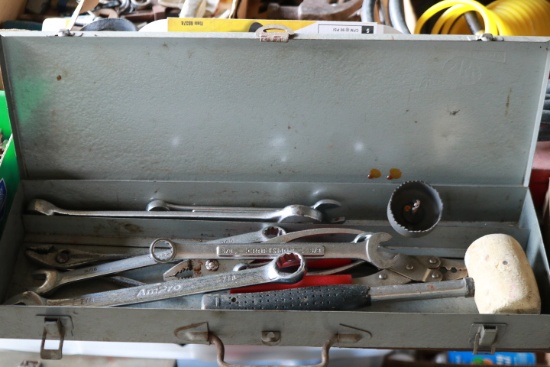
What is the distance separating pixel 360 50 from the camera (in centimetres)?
93

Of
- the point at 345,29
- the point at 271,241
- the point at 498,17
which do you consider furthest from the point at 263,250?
the point at 498,17

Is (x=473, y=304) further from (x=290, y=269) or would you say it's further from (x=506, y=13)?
(x=506, y=13)

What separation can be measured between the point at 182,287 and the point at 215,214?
148mm

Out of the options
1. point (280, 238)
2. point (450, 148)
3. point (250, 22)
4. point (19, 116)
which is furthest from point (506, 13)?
point (19, 116)

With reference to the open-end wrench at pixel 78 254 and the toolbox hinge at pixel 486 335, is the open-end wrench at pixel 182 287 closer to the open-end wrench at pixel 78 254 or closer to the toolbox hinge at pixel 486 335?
the open-end wrench at pixel 78 254

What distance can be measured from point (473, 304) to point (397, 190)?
0.19m

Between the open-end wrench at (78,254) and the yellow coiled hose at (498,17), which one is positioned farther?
the yellow coiled hose at (498,17)

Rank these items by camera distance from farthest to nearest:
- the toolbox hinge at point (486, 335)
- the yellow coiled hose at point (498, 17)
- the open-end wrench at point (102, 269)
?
1. the yellow coiled hose at point (498, 17)
2. the open-end wrench at point (102, 269)
3. the toolbox hinge at point (486, 335)

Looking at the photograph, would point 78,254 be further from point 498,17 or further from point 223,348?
point 498,17

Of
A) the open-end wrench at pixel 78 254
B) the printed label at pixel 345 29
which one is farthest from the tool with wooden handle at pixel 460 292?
the printed label at pixel 345 29

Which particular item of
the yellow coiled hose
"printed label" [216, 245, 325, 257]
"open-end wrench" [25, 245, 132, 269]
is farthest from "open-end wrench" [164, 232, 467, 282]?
the yellow coiled hose

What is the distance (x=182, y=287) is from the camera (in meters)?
0.91

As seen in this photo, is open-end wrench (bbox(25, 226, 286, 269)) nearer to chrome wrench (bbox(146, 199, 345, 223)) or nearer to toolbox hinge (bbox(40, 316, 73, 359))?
chrome wrench (bbox(146, 199, 345, 223))

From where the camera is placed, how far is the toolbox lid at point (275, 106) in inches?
36.7
